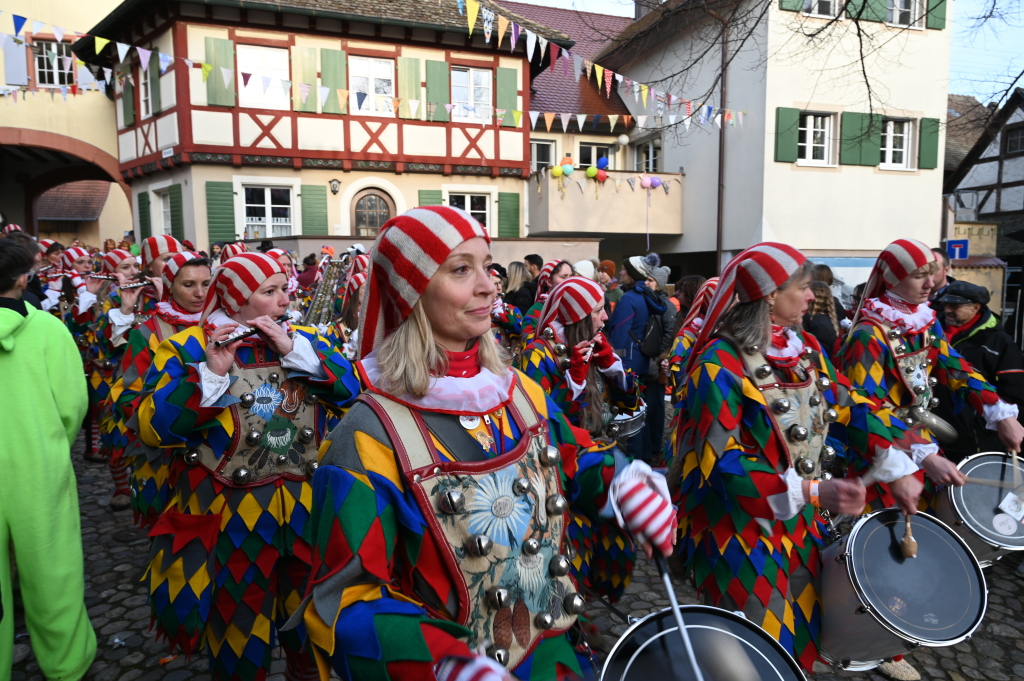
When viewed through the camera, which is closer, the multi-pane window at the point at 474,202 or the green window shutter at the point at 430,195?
the green window shutter at the point at 430,195

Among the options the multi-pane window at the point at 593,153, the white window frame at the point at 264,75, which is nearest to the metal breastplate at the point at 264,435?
the white window frame at the point at 264,75

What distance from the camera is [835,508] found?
2.28m

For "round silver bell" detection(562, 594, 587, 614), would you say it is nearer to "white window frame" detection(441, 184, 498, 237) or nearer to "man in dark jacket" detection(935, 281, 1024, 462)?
"man in dark jacket" detection(935, 281, 1024, 462)

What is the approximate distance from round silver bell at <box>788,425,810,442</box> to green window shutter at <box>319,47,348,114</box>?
16982 mm

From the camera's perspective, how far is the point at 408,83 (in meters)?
18.0

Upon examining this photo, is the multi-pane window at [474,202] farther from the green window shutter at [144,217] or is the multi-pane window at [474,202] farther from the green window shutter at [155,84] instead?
the green window shutter at [144,217]

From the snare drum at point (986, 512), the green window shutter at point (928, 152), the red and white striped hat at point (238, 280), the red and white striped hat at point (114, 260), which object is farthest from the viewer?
the green window shutter at point (928, 152)

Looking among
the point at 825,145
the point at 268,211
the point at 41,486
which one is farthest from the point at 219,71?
the point at 41,486

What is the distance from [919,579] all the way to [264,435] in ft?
8.64

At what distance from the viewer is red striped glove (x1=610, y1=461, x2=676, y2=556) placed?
174cm

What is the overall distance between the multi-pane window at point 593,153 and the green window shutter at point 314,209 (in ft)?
26.7

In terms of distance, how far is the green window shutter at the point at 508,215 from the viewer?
19.2m

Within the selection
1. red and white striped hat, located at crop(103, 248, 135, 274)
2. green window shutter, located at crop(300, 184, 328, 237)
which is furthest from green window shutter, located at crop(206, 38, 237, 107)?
red and white striped hat, located at crop(103, 248, 135, 274)

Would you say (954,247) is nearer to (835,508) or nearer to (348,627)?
(835,508)
